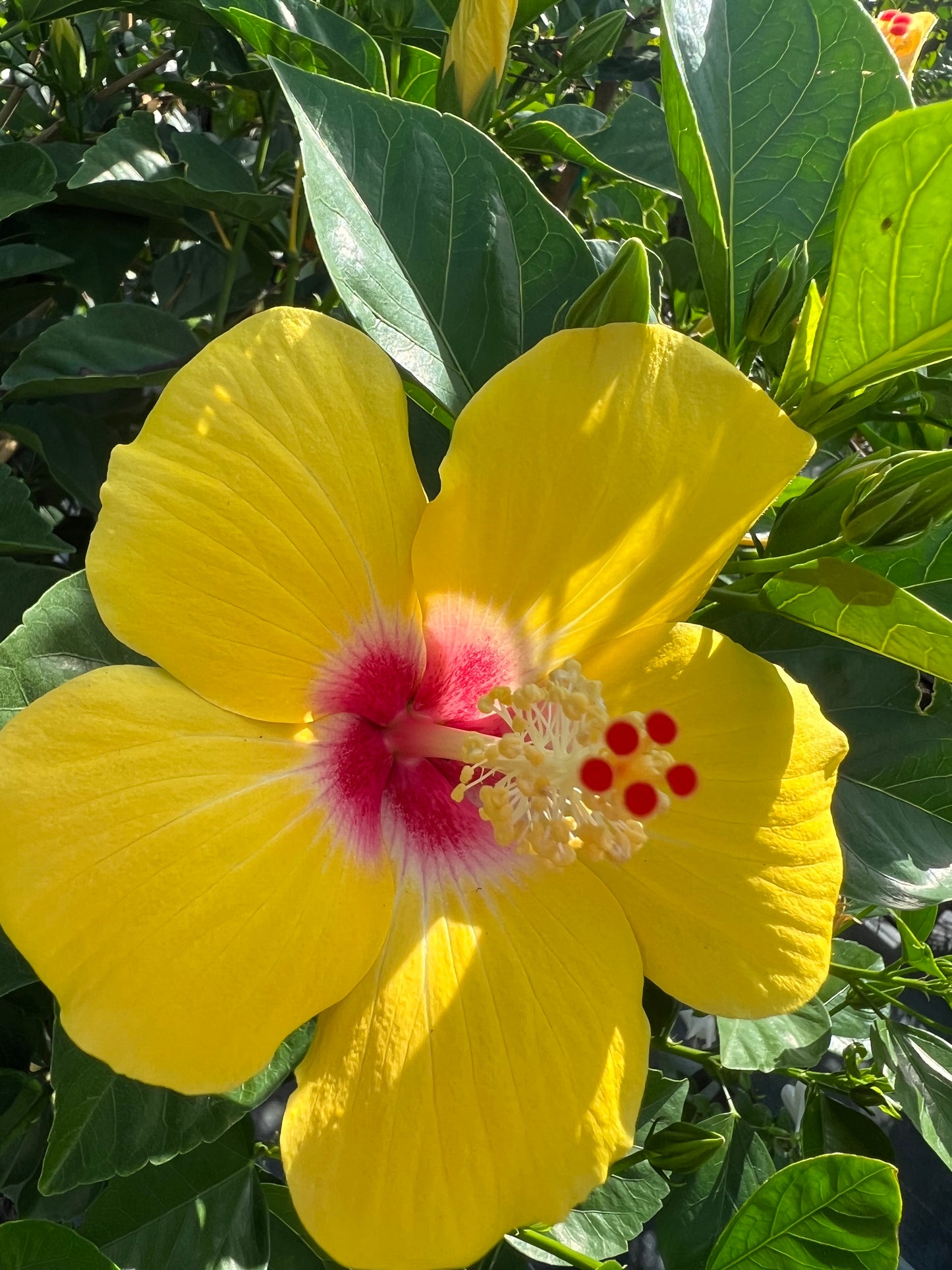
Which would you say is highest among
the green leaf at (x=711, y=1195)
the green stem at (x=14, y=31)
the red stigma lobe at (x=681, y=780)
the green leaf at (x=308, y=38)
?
the green leaf at (x=308, y=38)

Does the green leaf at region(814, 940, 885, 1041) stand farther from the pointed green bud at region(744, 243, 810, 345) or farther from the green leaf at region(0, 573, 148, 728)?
the green leaf at region(0, 573, 148, 728)

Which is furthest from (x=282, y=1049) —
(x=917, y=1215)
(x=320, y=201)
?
(x=917, y=1215)

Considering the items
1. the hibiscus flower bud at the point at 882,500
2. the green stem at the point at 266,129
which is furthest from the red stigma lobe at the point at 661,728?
the green stem at the point at 266,129

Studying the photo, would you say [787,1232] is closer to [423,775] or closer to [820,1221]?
[820,1221]

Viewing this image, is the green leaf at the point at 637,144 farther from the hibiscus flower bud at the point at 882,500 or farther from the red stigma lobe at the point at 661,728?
the red stigma lobe at the point at 661,728

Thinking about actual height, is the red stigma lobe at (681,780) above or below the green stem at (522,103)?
below

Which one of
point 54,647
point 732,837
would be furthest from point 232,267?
point 732,837
